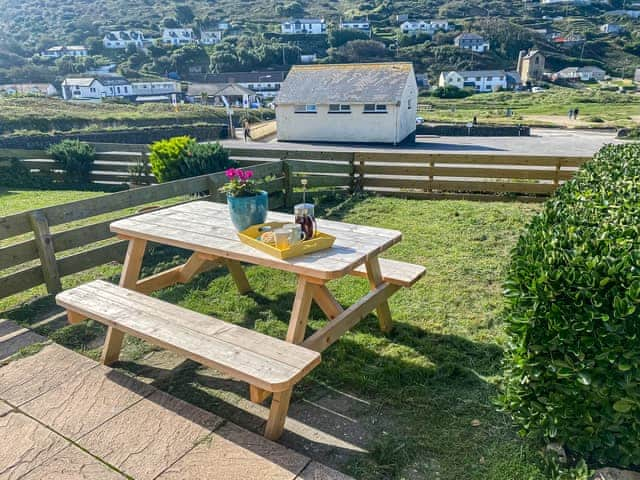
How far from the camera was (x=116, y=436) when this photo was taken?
2.63 m

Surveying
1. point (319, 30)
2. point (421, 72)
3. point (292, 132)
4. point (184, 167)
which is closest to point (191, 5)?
point (319, 30)

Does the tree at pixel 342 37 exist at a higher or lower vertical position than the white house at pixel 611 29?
lower

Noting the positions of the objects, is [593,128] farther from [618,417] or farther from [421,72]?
[421,72]

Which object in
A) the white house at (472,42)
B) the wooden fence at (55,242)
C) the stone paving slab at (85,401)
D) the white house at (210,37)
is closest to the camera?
the stone paving slab at (85,401)

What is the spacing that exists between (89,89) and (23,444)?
7840 centimetres

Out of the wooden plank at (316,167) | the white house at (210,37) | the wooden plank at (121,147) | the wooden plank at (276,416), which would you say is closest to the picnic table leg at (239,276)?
the wooden plank at (276,416)

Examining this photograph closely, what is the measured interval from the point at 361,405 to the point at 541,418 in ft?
3.75

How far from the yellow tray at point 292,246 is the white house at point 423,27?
126 metres

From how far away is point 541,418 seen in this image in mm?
2344

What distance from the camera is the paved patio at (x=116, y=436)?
93.4 inches

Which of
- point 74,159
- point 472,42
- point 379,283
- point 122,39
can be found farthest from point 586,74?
point 379,283

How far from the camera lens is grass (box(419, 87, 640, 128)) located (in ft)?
141

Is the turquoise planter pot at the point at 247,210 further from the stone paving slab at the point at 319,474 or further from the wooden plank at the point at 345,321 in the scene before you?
the stone paving slab at the point at 319,474

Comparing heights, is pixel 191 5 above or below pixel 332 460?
above
